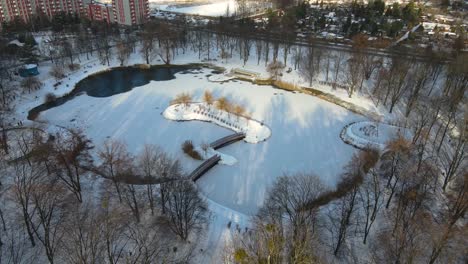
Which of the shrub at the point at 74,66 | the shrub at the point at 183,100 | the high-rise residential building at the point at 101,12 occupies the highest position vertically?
the high-rise residential building at the point at 101,12

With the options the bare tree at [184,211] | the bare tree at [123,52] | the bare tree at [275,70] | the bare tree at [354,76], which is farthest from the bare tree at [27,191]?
the bare tree at [354,76]

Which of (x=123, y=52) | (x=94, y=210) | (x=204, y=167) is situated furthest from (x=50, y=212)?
(x=123, y=52)

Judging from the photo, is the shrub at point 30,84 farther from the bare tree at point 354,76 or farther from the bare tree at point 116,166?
the bare tree at point 354,76

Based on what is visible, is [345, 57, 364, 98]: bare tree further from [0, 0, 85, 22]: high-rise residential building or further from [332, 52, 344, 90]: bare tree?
[0, 0, 85, 22]: high-rise residential building

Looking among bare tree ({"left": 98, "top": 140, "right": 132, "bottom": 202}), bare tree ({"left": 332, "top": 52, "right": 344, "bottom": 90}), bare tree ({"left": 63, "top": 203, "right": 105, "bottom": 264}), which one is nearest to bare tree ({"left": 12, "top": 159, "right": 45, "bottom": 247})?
bare tree ({"left": 63, "top": 203, "right": 105, "bottom": 264})

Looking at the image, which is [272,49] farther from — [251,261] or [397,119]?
[251,261]
